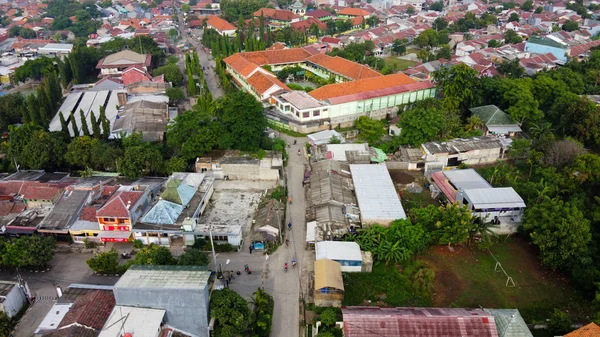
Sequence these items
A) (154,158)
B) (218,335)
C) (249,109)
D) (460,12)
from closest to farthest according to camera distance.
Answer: (218,335), (154,158), (249,109), (460,12)

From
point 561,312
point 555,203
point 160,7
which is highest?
point 555,203

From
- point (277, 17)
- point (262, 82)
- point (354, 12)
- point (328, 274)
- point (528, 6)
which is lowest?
point (354, 12)

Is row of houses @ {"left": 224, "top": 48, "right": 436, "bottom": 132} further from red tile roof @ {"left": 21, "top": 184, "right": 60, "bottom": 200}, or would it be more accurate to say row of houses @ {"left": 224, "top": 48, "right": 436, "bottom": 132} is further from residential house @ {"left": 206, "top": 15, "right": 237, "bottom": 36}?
residential house @ {"left": 206, "top": 15, "right": 237, "bottom": 36}

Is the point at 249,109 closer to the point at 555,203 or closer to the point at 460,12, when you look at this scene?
the point at 555,203

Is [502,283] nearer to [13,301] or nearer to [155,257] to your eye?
[155,257]

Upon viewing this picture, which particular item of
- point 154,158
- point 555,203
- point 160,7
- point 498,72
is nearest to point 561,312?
point 555,203

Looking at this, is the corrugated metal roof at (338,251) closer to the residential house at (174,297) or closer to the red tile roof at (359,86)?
the residential house at (174,297)

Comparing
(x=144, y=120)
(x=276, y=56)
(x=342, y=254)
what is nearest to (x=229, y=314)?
(x=342, y=254)
